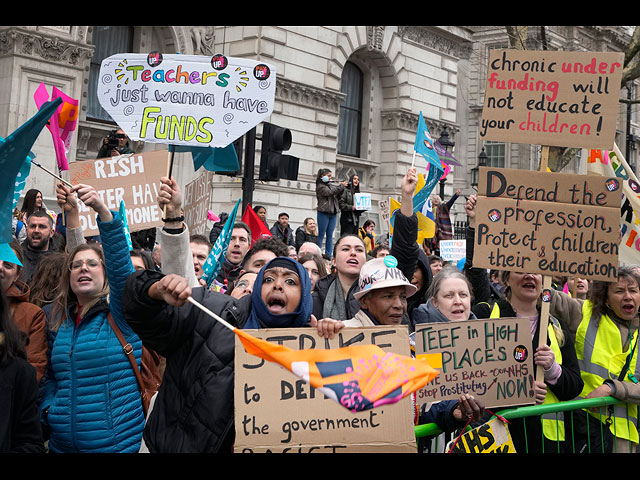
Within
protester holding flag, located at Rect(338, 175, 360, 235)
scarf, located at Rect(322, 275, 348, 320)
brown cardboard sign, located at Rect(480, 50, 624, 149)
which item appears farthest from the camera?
protester holding flag, located at Rect(338, 175, 360, 235)

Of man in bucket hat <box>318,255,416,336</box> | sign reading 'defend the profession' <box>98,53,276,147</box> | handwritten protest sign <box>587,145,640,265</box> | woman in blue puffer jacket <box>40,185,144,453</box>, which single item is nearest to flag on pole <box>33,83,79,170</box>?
sign reading 'defend the profession' <box>98,53,276,147</box>

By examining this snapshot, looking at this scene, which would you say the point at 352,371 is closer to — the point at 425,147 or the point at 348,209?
the point at 425,147

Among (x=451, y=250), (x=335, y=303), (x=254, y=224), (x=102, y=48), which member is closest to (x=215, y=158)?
(x=335, y=303)

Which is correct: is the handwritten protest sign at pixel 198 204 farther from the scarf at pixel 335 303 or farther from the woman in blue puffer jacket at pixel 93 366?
the woman in blue puffer jacket at pixel 93 366

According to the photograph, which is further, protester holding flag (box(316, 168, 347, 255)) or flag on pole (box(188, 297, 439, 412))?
protester holding flag (box(316, 168, 347, 255))

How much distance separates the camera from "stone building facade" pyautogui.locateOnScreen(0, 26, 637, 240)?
15.8 m

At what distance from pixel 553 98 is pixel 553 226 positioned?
790mm

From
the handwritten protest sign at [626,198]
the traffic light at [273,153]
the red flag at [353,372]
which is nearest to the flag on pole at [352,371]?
the red flag at [353,372]

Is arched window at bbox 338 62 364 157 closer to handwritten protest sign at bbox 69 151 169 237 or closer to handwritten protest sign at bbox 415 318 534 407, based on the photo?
handwritten protest sign at bbox 69 151 169 237

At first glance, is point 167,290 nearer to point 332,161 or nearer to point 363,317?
point 363,317

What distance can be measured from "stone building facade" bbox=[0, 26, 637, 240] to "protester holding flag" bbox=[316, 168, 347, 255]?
210 centimetres

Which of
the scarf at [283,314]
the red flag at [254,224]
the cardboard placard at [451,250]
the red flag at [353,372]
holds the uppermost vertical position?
the red flag at [254,224]

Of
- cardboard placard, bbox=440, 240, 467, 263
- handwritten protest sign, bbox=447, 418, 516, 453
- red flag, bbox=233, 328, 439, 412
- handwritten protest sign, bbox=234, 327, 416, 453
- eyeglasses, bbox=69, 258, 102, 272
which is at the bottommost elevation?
handwritten protest sign, bbox=447, 418, 516, 453

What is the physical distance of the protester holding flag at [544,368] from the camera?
14.1 ft
